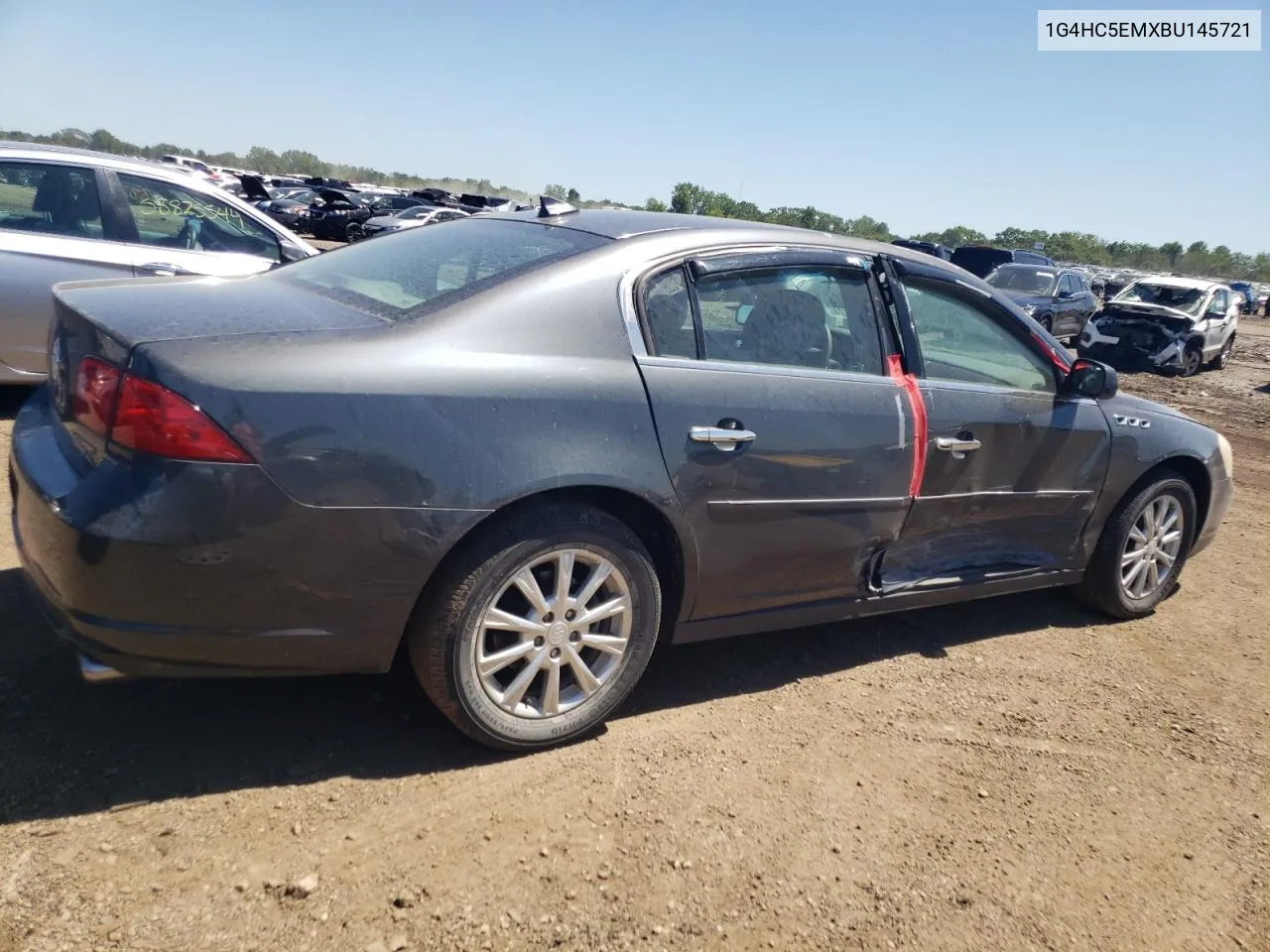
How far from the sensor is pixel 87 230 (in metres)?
5.83

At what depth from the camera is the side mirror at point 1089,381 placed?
411cm

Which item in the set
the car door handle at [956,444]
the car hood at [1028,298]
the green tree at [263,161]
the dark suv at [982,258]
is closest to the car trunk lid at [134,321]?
the car door handle at [956,444]

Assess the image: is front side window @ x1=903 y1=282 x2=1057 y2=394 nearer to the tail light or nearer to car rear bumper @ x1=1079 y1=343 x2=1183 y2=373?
the tail light

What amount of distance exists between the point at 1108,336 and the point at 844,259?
49.3 ft

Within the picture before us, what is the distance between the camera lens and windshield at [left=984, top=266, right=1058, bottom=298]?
17016mm

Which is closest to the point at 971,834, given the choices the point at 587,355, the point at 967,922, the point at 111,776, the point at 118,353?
the point at 967,922

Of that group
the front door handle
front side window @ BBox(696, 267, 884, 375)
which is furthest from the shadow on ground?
front side window @ BBox(696, 267, 884, 375)

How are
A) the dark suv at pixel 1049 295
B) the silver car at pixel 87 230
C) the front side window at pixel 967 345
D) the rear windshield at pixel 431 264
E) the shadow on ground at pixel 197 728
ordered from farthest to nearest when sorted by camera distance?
the dark suv at pixel 1049 295 → the silver car at pixel 87 230 → the front side window at pixel 967 345 → the rear windshield at pixel 431 264 → the shadow on ground at pixel 197 728

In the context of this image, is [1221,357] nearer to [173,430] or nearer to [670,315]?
[670,315]

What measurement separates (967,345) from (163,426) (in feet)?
9.62

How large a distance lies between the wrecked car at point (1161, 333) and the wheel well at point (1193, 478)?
12.7 metres

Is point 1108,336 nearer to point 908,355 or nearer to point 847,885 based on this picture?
point 908,355

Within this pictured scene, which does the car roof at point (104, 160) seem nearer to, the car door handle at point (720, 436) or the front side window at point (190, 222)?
the front side window at point (190, 222)

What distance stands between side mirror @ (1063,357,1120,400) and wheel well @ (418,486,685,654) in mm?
2041
